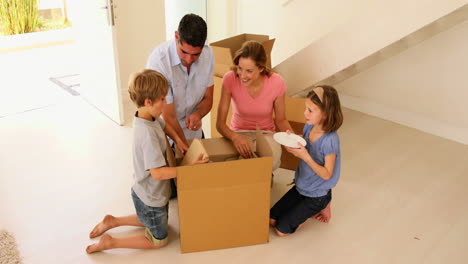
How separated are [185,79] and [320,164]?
0.87m

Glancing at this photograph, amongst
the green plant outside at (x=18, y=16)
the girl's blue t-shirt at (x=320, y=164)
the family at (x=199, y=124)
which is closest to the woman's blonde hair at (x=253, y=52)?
the family at (x=199, y=124)

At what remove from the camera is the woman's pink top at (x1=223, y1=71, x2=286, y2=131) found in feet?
8.76

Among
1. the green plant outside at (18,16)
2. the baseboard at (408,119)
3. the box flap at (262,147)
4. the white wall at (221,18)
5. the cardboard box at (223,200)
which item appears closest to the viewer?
the cardboard box at (223,200)

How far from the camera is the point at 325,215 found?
265 cm

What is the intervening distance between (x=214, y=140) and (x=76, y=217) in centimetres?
90

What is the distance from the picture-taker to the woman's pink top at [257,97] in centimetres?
267

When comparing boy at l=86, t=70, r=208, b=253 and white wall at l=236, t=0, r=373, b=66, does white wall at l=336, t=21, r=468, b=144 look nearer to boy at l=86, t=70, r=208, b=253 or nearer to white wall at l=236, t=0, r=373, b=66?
white wall at l=236, t=0, r=373, b=66

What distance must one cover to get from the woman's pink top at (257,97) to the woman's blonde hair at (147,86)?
0.66 meters

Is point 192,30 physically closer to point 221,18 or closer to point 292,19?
point 292,19

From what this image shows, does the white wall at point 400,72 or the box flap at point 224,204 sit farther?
the white wall at point 400,72

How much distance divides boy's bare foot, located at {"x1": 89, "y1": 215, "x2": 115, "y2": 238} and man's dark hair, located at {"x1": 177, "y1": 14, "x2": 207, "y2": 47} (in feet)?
3.45

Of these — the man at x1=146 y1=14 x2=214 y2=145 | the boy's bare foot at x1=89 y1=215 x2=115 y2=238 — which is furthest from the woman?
the boy's bare foot at x1=89 y1=215 x2=115 y2=238

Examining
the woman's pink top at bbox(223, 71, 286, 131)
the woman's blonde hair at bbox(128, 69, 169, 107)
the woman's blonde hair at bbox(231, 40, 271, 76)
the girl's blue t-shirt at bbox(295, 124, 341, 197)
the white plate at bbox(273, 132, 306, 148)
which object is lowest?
the girl's blue t-shirt at bbox(295, 124, 341, 197)

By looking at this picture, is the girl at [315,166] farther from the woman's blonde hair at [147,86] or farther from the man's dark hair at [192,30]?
the woman's blonde hair at [147,86]
